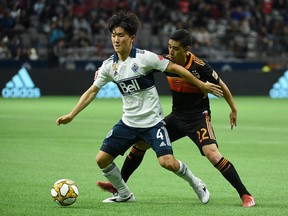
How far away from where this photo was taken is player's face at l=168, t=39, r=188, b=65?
855 centimetres

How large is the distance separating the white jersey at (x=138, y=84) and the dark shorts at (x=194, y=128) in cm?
45

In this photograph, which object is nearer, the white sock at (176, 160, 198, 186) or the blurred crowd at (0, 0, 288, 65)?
the white sock at (176, 160, 198, 186)

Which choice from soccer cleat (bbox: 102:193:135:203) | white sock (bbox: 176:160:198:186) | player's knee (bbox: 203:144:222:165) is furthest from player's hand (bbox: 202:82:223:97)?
soccer cleat (bbox: 102:193:135:203)

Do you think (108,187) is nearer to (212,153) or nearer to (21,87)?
(212,153)

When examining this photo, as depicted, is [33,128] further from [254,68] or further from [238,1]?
[238,1]

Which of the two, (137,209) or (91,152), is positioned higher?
(137,209)

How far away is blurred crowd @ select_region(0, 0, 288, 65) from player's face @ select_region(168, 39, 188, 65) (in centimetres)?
2098

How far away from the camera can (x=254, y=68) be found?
31.6 m

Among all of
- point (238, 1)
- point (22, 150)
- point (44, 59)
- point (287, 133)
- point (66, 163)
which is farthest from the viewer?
point (238, 1)

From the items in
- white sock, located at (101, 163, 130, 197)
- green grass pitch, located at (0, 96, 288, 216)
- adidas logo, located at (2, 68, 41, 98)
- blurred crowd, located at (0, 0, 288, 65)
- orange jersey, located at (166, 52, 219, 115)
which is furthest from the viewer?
blurred crowd, located at (0, 0, 288, 65)

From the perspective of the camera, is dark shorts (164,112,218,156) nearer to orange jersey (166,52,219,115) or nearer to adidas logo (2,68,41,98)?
orange jersey (166,52,219,115)

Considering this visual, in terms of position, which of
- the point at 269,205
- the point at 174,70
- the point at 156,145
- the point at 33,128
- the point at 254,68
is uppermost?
the point at 174,70

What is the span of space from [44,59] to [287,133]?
46.9ft

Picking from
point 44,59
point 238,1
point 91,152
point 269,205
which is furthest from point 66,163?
point 238,1
